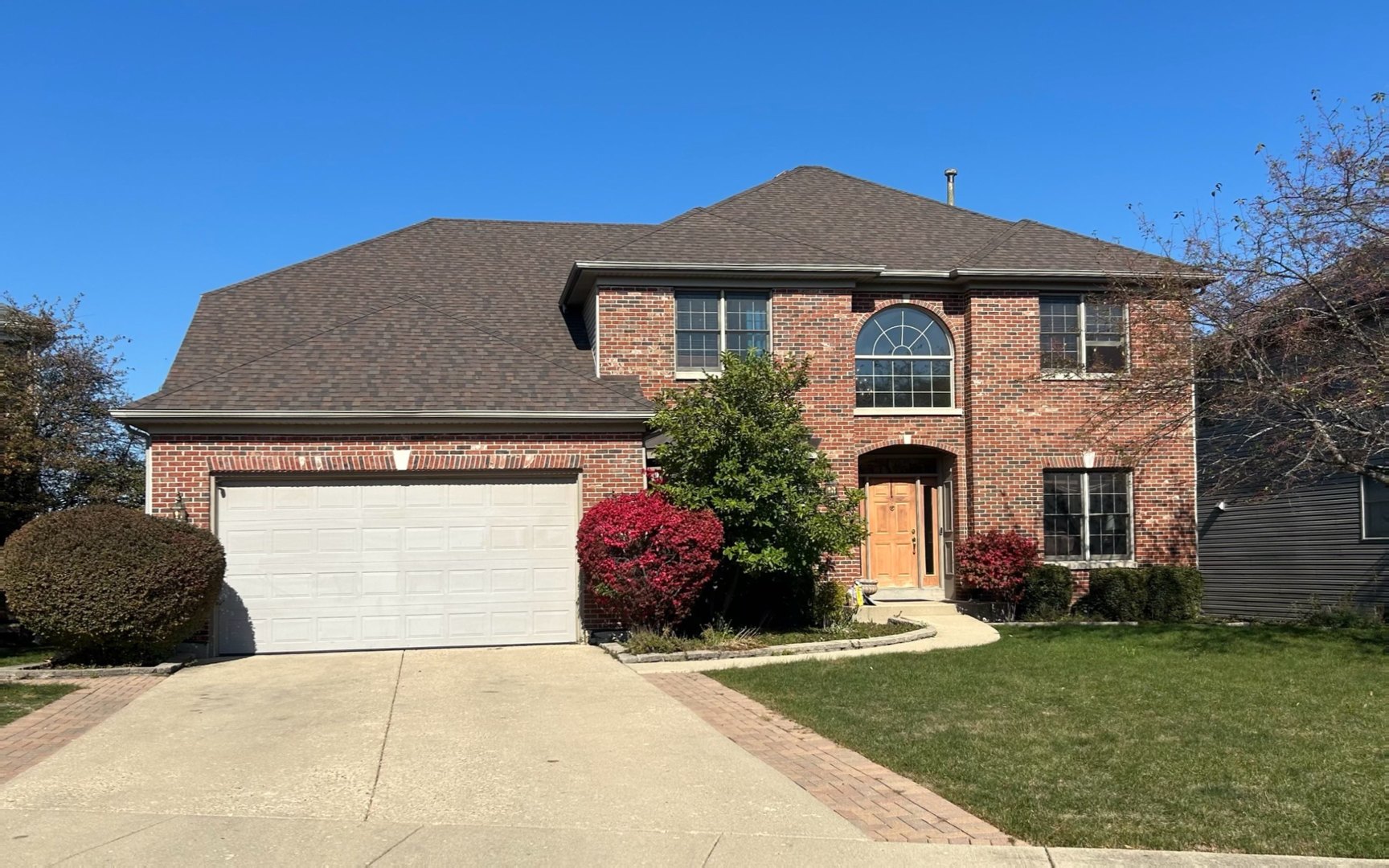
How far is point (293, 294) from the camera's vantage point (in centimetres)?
1805

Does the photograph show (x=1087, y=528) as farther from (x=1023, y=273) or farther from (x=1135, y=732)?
(x=1135, y=732)

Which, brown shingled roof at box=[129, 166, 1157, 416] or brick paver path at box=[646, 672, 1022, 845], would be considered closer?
brick paver path at box=[646, 672, 1022, 845]

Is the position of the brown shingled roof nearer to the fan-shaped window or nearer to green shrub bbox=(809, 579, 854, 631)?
the fan-shaped window

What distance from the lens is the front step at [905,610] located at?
16594 mm

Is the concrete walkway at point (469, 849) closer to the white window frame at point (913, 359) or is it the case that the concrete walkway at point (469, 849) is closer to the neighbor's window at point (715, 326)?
the neighbor's window at point (715, 326)

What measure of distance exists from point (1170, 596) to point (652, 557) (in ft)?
29.7

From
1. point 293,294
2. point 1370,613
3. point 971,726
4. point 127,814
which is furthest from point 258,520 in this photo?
point 1370,613

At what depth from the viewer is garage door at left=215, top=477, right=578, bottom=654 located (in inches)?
552

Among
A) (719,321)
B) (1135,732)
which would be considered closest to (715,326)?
(719,321)

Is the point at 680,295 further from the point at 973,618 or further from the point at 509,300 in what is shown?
the point at 973,618

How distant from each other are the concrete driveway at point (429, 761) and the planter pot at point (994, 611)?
296 inches

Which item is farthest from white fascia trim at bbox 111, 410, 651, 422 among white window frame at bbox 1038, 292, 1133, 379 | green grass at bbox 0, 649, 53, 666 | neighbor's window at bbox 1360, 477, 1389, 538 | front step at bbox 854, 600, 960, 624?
neighbor's window at bbox 1360, 477, 1389, 538

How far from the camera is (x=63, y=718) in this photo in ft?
31.5

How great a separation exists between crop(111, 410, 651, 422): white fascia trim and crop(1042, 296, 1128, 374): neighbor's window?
23.9ft
